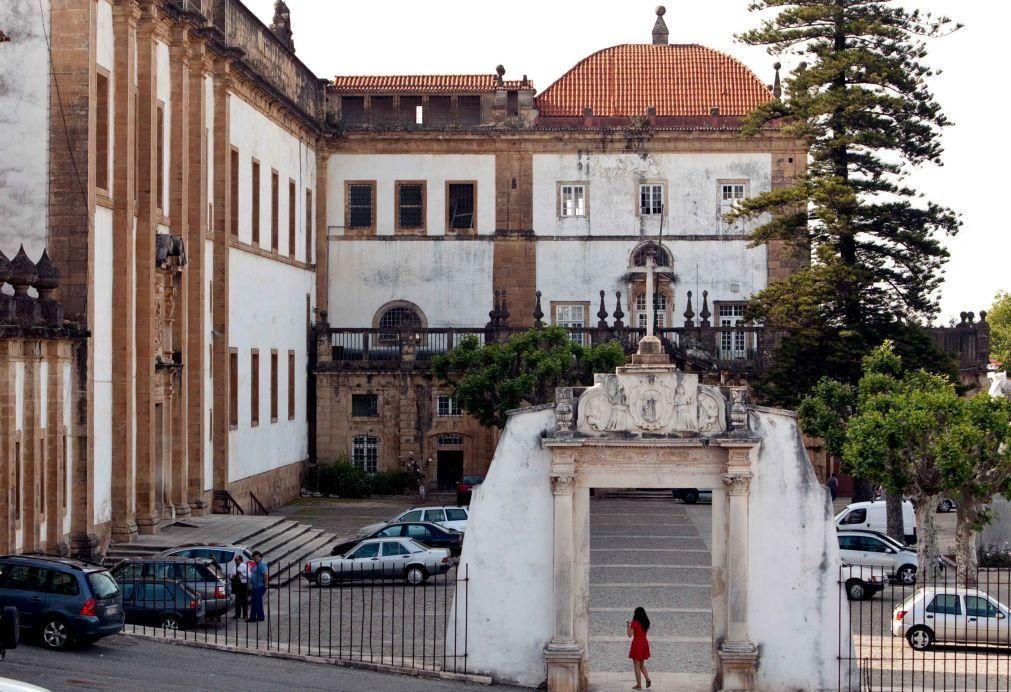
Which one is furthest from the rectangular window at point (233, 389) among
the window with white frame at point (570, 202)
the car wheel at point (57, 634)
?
the car wheel at point (57, 634)

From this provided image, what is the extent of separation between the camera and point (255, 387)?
44219mm

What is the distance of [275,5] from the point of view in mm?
52219

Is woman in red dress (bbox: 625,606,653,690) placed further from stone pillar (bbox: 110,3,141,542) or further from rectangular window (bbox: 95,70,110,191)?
rectangular window (bbox: 95,70,110,191)

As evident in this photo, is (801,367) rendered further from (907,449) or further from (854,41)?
(907,449)

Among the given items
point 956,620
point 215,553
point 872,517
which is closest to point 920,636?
point 956,620

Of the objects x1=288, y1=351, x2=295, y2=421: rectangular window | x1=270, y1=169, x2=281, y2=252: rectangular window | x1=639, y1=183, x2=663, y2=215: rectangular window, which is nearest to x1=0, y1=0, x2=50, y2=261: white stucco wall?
x1=270, y1=169, x2=281, y2=252: rectangular window

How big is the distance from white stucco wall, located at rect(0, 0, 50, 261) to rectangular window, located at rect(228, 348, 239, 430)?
11.0 m

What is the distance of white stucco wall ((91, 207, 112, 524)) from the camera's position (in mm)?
31406

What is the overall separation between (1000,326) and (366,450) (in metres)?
44.7

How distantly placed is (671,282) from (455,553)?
20.4 metres

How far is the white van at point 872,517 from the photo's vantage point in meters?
39.1

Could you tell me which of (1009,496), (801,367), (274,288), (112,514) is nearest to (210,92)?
(274,288)

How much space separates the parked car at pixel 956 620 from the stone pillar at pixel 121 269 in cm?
1447

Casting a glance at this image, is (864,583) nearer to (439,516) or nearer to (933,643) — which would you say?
(933,643)
